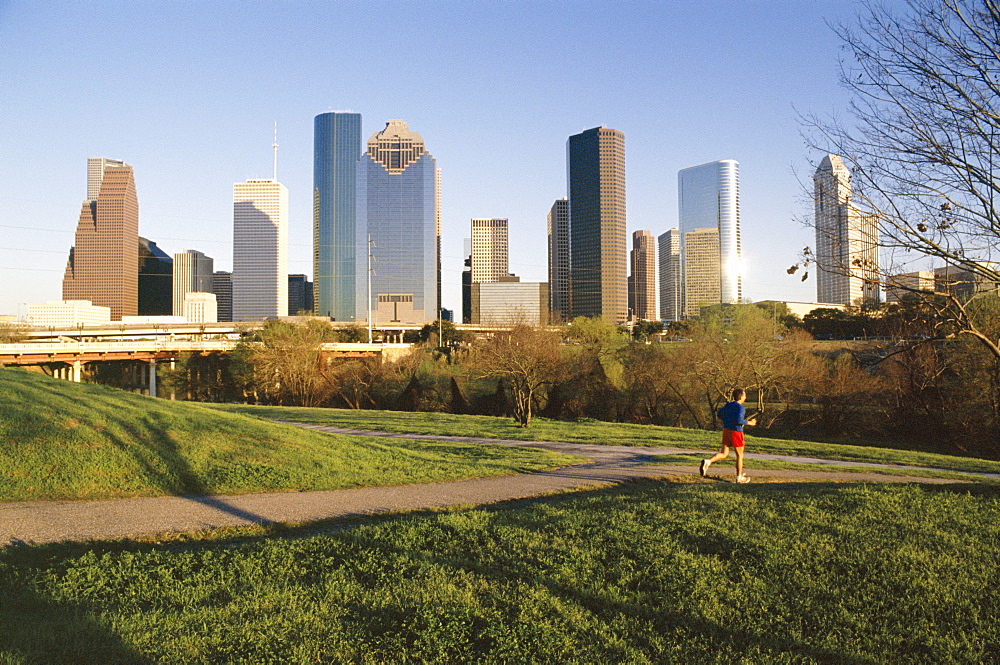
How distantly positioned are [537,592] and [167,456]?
7.82 m

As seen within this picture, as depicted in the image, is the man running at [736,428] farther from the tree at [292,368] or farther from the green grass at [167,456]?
the tree at [292,368]

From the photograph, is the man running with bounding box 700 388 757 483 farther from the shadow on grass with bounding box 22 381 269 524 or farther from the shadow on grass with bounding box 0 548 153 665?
the shadow on grass with bounding box 0 548 153 665

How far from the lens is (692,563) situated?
18.3 feet

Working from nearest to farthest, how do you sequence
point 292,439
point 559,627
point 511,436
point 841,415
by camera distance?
1. point 559,627
2. point 292,439
3. point 511,436
4. point 841,415

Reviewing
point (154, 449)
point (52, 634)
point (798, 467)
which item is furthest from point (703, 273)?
point (52, 634)

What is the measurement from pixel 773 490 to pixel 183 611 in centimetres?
777

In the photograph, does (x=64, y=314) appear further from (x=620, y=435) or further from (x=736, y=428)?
→ (x=736, y=428)

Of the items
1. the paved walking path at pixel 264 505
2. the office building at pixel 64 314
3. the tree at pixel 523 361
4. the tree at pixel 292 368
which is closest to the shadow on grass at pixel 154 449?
the paved walking path at pixel 264 505

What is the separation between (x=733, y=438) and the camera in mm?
10930

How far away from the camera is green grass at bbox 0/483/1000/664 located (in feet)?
13.3

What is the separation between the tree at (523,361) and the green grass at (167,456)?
1121cm

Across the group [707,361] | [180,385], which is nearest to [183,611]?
[707,361]

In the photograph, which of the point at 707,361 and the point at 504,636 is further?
the point at 707,361

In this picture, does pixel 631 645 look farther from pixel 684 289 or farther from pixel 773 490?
pixel 684 289
